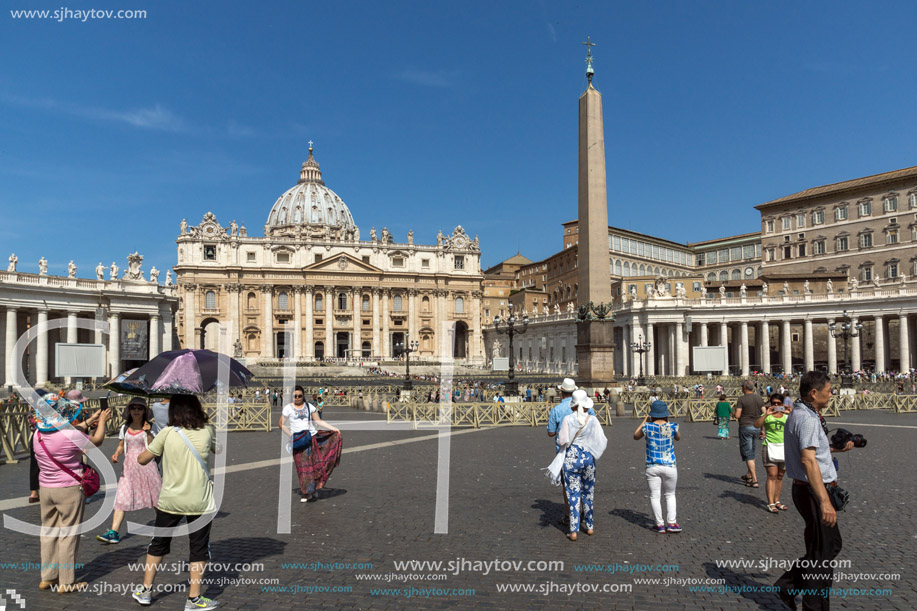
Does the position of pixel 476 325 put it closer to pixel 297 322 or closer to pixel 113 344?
pixel 297 322

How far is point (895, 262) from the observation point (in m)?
57.9

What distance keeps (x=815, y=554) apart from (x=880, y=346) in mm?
49536

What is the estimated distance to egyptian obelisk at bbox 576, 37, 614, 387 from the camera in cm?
2462

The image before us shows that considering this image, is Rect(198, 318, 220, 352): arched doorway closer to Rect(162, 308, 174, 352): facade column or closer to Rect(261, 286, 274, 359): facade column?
Rect(261, 286, 274, 359): facade column

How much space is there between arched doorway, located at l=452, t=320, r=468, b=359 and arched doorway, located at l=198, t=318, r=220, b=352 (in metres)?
30.0

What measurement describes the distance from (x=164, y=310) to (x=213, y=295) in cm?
2684

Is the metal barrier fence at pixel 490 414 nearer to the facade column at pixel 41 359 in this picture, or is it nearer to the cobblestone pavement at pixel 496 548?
the cobblestone pavement at pixel 496 548

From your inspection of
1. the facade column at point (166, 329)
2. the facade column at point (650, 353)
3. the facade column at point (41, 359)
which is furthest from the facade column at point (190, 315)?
the facade column at point (650, 353)

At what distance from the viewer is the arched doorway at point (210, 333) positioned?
78.1 metres

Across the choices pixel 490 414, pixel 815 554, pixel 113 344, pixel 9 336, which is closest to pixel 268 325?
pixel 113 344

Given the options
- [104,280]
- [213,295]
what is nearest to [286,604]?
[104,280]

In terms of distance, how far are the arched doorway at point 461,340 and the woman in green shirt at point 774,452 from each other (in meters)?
79.2

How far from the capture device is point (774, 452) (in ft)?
26.2

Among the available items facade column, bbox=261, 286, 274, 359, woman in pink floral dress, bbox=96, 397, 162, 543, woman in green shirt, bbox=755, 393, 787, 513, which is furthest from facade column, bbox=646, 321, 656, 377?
woman in pink floral dress, bbox=96, 397, 162, 543
